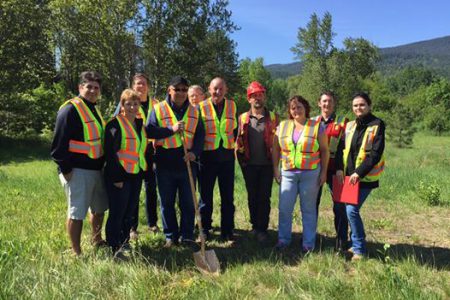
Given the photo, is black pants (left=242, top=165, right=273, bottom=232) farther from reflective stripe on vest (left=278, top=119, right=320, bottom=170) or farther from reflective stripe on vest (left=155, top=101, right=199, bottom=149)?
reflective stripe on vest (left=155, top=101, right=199, bottom=149)

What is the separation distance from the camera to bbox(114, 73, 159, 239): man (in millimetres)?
5355

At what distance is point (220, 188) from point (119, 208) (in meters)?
1.51

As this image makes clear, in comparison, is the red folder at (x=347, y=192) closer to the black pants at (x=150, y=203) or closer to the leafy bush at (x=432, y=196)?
the black pants at (x=150, y=203)

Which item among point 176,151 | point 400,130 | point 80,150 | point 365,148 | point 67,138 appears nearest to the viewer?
point 67,138

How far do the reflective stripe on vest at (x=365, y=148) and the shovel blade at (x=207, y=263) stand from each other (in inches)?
75.2

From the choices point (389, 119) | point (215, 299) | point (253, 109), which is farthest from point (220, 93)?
point (389, 119)

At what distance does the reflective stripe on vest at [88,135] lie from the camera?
14.7 ft

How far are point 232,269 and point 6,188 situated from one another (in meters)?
6.73

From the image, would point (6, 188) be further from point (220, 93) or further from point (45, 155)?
point (45, 155)

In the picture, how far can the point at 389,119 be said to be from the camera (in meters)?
26.4

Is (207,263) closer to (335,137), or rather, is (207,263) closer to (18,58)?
(335,137)

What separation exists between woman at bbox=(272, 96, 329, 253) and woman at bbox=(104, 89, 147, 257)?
1.76 m

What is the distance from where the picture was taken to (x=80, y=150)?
4.50m

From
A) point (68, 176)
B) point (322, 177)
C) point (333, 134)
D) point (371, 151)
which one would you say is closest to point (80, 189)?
point (68, 176)
